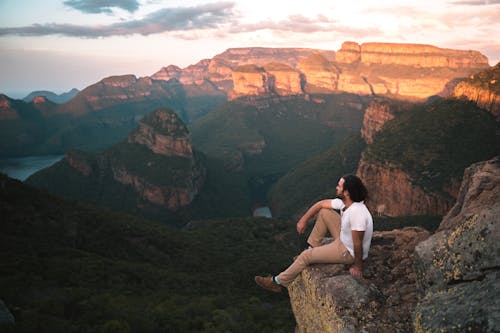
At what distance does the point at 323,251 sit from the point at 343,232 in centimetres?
102

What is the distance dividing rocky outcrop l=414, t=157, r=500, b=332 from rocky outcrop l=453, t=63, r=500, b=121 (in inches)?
2639

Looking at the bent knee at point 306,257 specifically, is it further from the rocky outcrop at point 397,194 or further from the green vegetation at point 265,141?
the green vegetation at point 265,141

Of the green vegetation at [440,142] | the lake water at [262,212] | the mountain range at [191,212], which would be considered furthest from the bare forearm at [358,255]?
the lake water at [262,212]

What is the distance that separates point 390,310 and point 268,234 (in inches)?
2292

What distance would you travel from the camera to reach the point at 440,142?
63375 millimetres

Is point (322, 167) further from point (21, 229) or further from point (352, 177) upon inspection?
point (352, 177)

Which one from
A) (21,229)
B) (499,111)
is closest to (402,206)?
(499,111)

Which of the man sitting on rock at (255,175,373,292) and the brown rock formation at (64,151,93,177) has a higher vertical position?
the man sitting on rock at (255,175,373,292)

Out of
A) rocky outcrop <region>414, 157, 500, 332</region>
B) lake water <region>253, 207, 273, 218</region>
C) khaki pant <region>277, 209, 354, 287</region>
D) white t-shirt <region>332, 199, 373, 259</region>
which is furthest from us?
lake water <region>253, 207, 273, 218</region>

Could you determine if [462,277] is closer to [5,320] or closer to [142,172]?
[5,320]

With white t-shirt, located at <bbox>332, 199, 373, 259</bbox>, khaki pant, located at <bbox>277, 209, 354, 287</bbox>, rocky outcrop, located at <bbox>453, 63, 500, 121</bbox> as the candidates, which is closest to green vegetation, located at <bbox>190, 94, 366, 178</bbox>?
rocky outcrop, located at <bbox>453, 63, 500, 121</bbox>

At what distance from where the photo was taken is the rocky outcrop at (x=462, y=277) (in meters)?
6.37

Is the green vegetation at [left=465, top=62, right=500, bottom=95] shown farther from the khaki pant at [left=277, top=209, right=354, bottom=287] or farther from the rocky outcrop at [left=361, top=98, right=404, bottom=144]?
the khaki pant at [left=277, top=209, right=354, bottom=287]

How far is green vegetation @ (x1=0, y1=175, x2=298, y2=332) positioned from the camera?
61.9 feet
